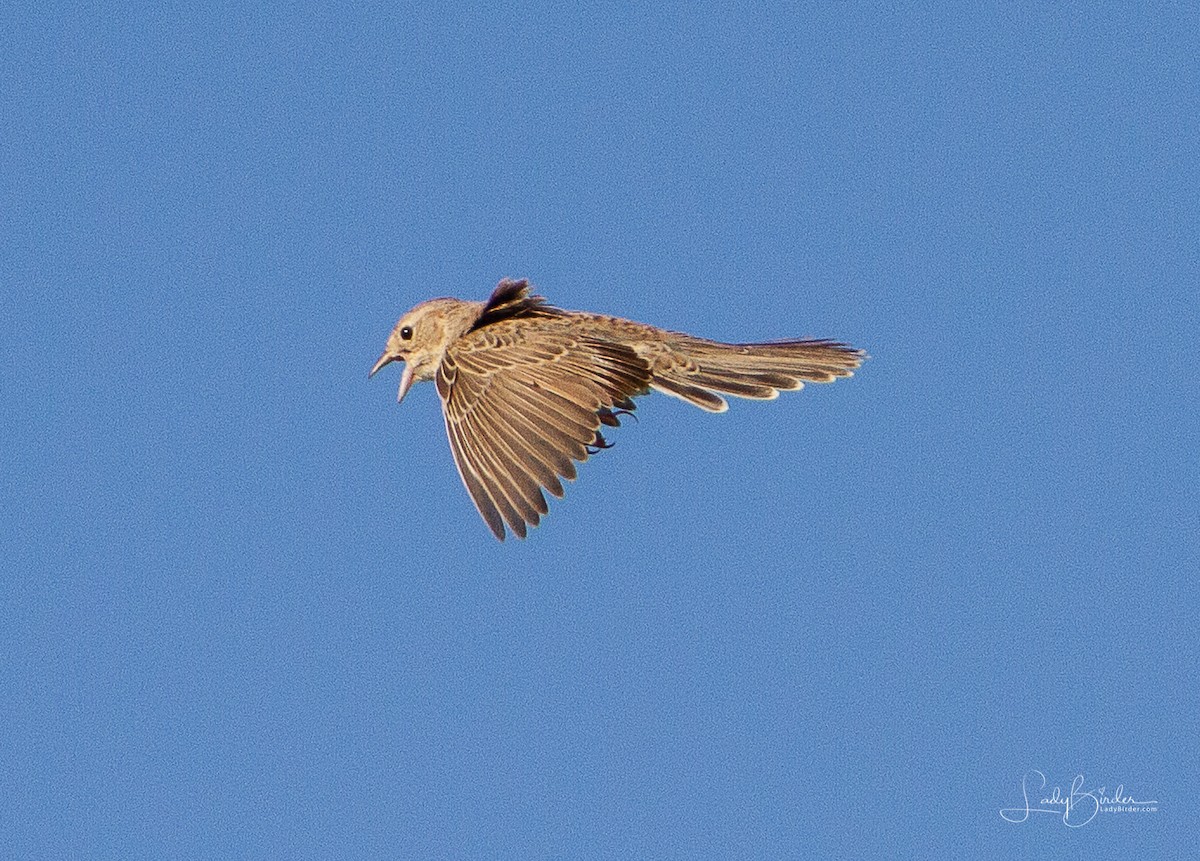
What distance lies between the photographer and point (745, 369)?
15945mm

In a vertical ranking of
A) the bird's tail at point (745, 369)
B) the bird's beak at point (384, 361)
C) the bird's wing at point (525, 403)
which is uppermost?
the bird's tail at point (745, 369)

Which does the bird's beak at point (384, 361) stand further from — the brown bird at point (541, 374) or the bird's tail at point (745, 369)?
the bird's tail at point (745, 369)

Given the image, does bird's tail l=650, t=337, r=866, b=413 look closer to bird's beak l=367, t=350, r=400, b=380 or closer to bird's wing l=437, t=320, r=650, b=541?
bird's wing l=437, t=320, r=650, b=541

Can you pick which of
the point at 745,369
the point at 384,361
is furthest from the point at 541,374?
the point at 384,361

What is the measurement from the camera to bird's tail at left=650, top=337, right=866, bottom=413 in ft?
51.4

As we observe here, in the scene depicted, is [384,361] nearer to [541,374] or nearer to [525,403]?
[541,374]

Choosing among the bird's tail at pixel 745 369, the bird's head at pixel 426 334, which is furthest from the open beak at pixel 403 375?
the bird's tail at pixel 745 369

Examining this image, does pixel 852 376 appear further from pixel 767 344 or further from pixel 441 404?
pixel 441 404

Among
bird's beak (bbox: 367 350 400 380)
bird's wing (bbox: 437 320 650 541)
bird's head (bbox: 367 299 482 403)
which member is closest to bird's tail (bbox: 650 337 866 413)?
bird's wing (bbox: 437 320 650 541)

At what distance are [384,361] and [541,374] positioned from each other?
113 inches

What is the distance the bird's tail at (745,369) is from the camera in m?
15.7

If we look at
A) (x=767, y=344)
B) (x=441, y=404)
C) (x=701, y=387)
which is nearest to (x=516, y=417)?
(x=441, y=404)

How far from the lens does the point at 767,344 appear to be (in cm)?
1644

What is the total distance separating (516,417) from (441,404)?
869 mm
